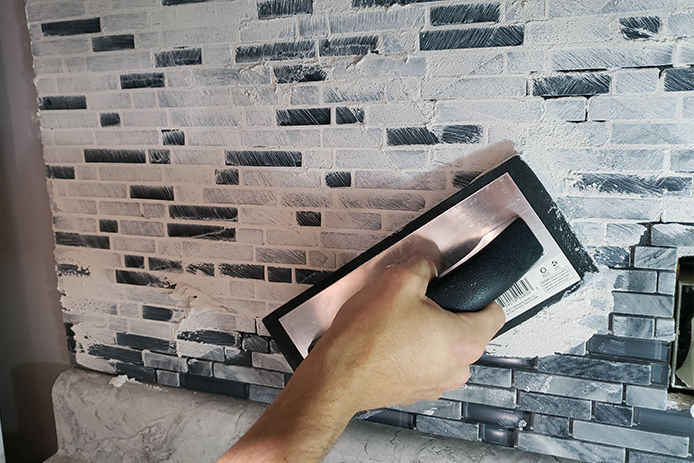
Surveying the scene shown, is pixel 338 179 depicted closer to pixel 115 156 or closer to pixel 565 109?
pixel 565 109

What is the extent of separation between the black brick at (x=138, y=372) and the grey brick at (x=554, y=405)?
3.82 feet

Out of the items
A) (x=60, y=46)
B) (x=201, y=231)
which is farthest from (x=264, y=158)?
(x=60, y=46)

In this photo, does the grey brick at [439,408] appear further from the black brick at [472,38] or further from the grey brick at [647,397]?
the black brick at [472,38]

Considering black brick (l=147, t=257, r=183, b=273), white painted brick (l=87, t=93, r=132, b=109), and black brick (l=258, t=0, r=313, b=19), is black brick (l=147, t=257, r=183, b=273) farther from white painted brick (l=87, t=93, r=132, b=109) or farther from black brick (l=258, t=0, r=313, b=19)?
black brick (l=258, t=0, r=313, b=19)

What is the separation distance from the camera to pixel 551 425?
4.29 feet

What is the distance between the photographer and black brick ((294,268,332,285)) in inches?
57.2

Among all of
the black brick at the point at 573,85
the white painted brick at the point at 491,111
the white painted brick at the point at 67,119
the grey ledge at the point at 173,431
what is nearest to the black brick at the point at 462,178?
the white painted brick at the point at 491,111

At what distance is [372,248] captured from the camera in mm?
1293

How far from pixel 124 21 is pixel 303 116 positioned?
639 mm

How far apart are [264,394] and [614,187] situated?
1127 millimetres

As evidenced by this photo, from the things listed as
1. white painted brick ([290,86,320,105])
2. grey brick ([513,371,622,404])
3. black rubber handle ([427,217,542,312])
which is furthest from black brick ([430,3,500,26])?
grey brick ([513,371,622,404])

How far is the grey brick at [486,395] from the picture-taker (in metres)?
1.33

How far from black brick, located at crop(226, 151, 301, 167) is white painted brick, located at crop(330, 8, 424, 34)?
0.35 m

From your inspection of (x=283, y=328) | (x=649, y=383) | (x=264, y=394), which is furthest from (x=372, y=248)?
(x=649, y=383)
